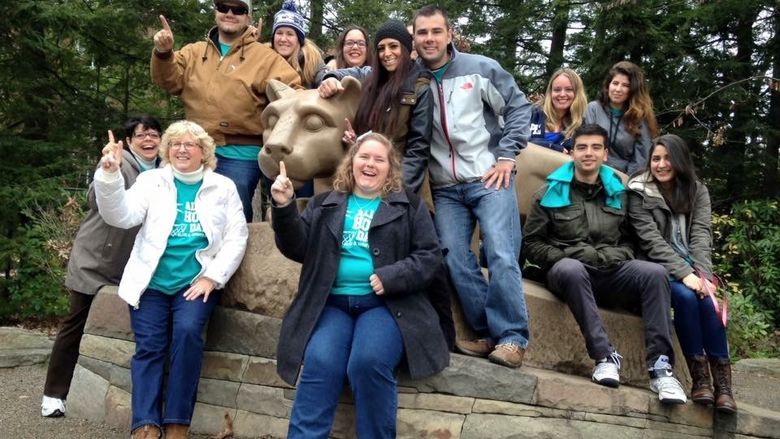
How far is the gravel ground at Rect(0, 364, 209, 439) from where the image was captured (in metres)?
4.20

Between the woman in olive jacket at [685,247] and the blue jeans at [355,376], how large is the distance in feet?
5.71

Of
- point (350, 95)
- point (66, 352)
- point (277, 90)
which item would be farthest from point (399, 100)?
point (66, 352)

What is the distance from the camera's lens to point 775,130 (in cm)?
1016

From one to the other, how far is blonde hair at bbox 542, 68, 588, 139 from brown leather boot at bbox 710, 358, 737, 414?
1.94m

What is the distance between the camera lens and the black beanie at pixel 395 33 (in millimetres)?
3814

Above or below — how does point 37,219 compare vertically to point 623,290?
below

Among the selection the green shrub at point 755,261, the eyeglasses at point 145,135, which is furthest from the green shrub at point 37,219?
the green shrub at point 755,261

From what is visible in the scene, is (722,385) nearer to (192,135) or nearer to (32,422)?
(192,135)

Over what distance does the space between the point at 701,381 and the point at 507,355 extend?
113 cm

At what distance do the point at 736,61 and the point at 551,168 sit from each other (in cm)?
694

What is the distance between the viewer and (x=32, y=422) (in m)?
4.52

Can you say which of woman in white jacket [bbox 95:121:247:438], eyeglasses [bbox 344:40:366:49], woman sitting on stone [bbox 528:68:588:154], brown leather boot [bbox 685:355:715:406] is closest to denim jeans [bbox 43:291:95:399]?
woman in white jacket [bbox 95:121:247:438]

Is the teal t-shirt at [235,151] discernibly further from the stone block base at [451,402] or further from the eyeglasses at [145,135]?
the stone block base at [451,402]

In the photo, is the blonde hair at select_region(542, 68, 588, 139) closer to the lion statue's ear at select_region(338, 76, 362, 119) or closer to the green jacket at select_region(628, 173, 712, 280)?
the green jacket at select_region(628, 173, 712, 280)
